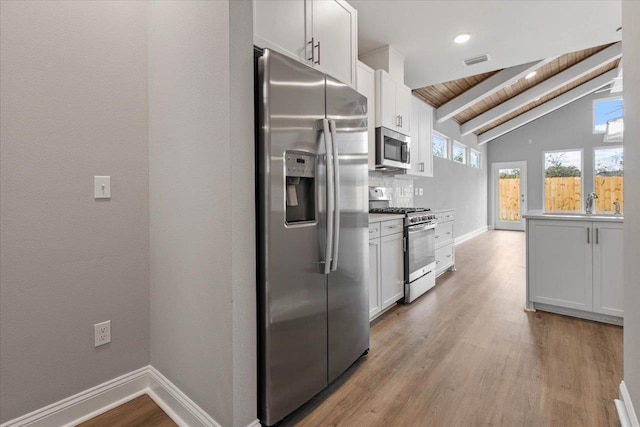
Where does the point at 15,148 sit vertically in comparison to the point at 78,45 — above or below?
below

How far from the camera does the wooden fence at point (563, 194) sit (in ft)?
27.6

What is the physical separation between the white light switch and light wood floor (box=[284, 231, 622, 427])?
1547 millimetres

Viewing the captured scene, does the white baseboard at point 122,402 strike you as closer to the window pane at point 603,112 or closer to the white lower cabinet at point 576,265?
the white lower cabinet at point 576,265

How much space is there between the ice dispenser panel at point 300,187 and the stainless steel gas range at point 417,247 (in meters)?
1.69

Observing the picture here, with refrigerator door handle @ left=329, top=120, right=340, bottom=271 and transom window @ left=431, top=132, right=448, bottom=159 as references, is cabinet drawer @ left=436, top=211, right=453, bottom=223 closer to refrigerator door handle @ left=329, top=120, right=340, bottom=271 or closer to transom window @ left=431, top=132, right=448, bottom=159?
transom window @ left=431, top=132, right=448, bottom=159

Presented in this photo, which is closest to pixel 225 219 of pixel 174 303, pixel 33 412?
pixel 174 303

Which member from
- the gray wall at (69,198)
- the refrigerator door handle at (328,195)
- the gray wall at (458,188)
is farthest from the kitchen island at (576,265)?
the gray wall at (69,198)

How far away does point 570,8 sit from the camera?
9.65 feet

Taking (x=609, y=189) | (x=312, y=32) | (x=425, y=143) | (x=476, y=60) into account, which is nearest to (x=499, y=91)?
(x=425, y=143)

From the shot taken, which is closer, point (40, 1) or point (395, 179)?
point (40, 1)

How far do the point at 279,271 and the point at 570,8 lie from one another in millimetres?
3604

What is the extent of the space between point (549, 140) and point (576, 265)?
8193mm

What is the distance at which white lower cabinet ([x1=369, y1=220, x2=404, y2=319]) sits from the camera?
9.05 feet

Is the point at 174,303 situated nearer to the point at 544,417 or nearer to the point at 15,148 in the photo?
the point at 15,148
